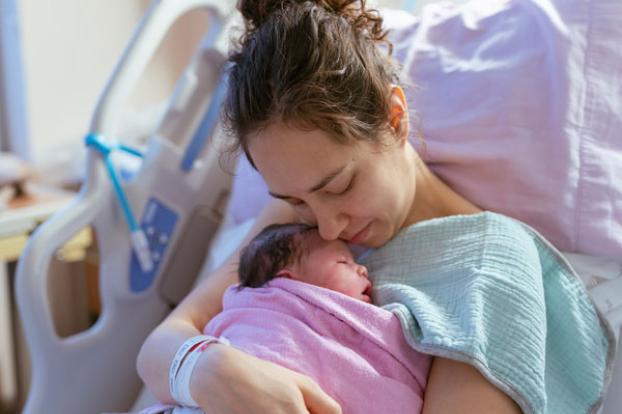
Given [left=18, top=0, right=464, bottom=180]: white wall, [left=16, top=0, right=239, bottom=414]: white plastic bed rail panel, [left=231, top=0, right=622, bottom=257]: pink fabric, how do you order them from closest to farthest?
1. [left=231, top=0, right=622, bottom=257]: pink fabric
2. [left=16, top=0, right=239, bottom=414]: white plastic bed rail panel
3. [left=18, top=0, right=464, bottom=180]: white wall

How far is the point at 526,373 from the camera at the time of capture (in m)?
0.98

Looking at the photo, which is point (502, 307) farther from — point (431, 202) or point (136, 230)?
point (136, 230)

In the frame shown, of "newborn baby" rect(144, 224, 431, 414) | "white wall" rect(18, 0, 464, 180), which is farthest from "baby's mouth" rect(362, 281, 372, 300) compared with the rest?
"white wall" rect(18, 0, 464, 180)

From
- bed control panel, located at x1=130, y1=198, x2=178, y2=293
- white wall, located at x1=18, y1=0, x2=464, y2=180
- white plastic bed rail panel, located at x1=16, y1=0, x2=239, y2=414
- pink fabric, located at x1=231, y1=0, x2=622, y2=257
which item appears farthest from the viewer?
white wall, located at x1=18, y1=0, x2=464, y2=180

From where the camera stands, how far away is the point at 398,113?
1.12 m

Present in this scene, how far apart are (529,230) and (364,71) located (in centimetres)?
35

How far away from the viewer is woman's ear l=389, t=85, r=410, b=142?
111 centimetres

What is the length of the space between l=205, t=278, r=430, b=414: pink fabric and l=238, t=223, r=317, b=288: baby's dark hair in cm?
3

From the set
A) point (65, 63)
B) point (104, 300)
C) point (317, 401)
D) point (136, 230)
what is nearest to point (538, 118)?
point (317, 401)

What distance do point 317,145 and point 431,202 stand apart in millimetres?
296

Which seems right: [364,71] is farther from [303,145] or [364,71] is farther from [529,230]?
[529,230]

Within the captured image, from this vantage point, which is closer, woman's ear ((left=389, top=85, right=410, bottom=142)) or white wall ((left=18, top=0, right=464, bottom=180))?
woman's ear ((left=389, top=85, right=410, bottom=142))

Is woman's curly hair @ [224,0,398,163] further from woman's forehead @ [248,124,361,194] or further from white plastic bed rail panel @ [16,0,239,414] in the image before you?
white plastic bed rail panel @ [16,0,239,414]

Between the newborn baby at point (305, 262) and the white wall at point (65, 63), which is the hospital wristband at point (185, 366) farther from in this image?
the white wall at point (65, 63)
